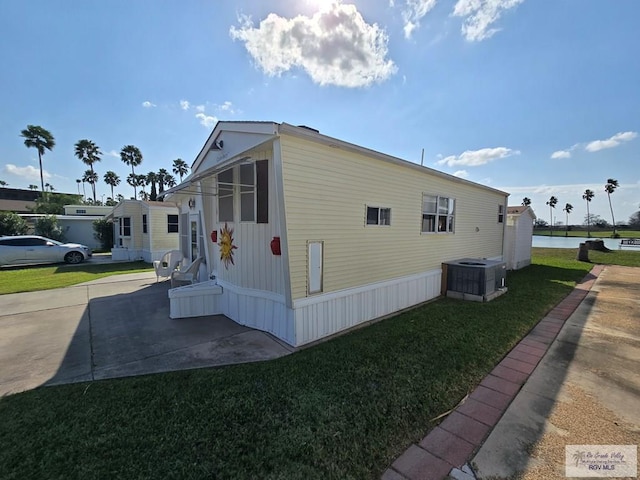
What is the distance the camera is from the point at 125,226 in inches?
603

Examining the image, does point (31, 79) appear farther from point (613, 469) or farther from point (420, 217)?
point (613, 469)

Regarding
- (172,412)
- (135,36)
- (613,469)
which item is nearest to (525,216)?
(613,469)

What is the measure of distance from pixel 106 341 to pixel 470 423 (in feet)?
17.6

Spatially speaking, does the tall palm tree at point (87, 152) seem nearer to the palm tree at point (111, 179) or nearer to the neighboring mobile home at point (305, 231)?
the palm tree at point (111, 179)

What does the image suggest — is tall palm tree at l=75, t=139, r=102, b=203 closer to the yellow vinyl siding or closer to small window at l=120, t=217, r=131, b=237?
small window at l=120, t=217, r=131, b=237

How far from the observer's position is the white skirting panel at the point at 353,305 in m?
4.52

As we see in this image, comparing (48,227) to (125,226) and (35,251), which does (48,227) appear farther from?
(125,226)

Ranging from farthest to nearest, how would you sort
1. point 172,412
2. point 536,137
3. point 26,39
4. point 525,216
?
point 525,216, point 536,137, point 26,39, point 172,412

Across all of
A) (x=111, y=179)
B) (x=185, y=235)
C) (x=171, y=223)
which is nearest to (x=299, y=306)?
(x=185, y=235)

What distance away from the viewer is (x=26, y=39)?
7.97 meters

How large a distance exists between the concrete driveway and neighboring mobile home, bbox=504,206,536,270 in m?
11.8

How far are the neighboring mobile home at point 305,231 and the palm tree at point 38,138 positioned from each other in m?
40.4

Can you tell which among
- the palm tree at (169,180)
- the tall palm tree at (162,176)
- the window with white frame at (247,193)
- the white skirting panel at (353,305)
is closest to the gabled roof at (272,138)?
the window with white frame at (247,193)

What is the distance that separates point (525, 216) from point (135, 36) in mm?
16341
